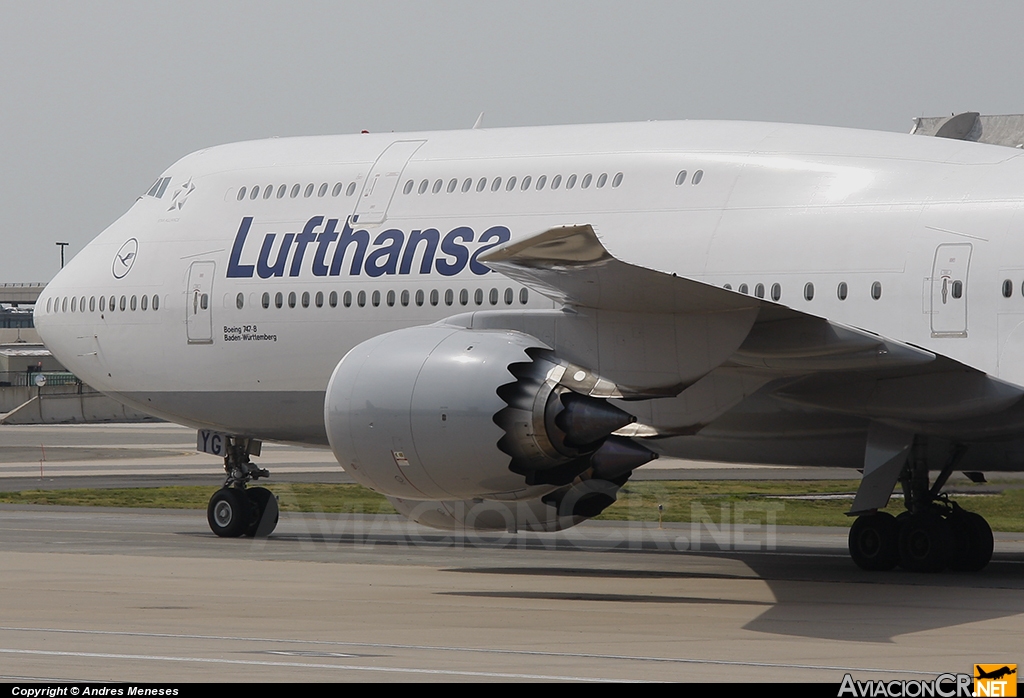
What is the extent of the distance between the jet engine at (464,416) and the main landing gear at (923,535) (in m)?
4.11

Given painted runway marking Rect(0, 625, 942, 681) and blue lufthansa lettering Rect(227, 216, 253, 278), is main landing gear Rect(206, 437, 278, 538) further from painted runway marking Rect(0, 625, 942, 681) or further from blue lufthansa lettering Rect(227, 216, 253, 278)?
painted runway marking Rect(0, 625, 942, 681)

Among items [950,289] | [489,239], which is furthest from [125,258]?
[950,289]

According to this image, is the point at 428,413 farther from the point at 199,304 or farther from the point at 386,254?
the point at 199,304

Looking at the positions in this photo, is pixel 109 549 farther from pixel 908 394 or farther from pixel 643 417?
pixel 908 394

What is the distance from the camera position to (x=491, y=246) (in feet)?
62.1

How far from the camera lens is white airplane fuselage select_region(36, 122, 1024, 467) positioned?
53.7 feet

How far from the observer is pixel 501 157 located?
1967cm

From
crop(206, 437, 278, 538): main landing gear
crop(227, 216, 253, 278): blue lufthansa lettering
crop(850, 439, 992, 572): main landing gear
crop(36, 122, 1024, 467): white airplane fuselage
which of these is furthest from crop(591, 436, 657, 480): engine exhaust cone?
crop(206, 437, 278, 538): main landing gear

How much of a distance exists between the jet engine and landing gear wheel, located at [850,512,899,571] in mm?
4074

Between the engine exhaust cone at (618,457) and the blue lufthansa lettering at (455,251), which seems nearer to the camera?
the engine exhaust cone at (618,457)

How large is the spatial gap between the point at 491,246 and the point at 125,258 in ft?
21.8

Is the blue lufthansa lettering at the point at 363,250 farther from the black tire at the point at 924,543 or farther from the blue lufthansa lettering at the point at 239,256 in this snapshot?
the black tire at the point at 924,543

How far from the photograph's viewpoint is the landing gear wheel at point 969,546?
17.9 meters

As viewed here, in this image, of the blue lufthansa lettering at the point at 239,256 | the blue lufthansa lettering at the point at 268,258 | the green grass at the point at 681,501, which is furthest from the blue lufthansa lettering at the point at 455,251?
the green grass at the point at 681,501
